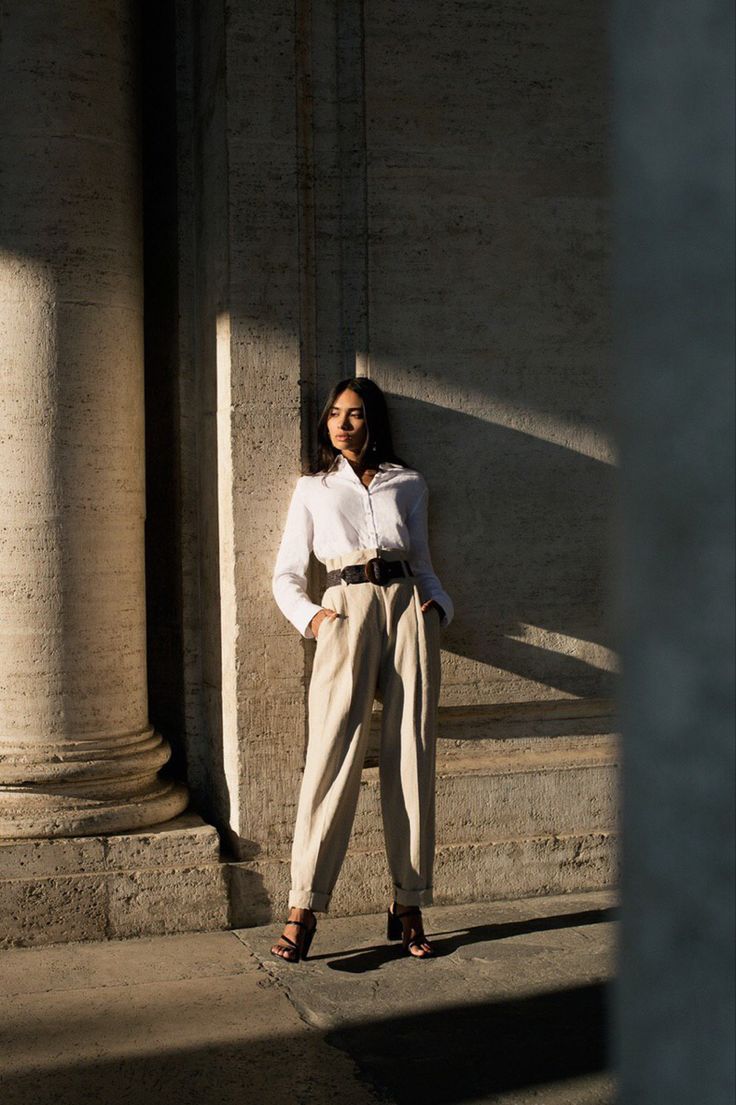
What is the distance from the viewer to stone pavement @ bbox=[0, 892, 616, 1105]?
3520mm

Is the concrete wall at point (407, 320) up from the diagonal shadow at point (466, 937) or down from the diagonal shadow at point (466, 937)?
up

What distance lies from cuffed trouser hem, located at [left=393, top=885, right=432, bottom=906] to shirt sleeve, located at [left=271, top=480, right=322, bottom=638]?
1.00 m

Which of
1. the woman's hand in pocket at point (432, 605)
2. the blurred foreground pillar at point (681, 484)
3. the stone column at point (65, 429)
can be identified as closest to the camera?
the blurred foreground pillar at point (681, 484)

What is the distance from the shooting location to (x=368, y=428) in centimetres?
500

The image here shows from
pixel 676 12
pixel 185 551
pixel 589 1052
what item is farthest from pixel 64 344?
pixel 676 12

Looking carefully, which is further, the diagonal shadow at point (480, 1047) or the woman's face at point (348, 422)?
the woman's face at point (348, 422)

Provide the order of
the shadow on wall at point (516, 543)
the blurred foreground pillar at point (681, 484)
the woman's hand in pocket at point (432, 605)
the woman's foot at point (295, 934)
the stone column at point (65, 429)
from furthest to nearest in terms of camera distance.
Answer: the shadow on wall at point (516, 543) < the stone column at point (65, 429) < the woman's hand in pocket at point (432, 605) < the woman's foot at point (295, 934) < the blurred foreground pillar at point (681, 484)

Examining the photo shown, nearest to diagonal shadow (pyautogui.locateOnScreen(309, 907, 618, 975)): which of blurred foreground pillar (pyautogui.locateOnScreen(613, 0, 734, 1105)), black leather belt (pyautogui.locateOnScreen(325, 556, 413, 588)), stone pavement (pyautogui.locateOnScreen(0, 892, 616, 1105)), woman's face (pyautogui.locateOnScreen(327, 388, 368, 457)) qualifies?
stone pavement (pyautogui.locateOnScreen(0, 892, 616, 1105))

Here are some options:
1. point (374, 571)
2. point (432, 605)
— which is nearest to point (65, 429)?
point (374, 571)

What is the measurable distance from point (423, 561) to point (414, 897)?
1251 mm

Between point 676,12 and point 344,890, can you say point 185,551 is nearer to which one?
point 344,890

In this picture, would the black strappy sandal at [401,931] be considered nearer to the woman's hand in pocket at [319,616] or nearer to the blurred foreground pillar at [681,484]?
the woman's hand in pocket at [319,616]

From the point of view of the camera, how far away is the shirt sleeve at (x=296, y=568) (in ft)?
15.6

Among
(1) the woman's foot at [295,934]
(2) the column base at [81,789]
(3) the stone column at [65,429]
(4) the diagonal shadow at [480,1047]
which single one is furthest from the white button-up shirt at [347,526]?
(4) the diagonal shadow at [480,1047]
